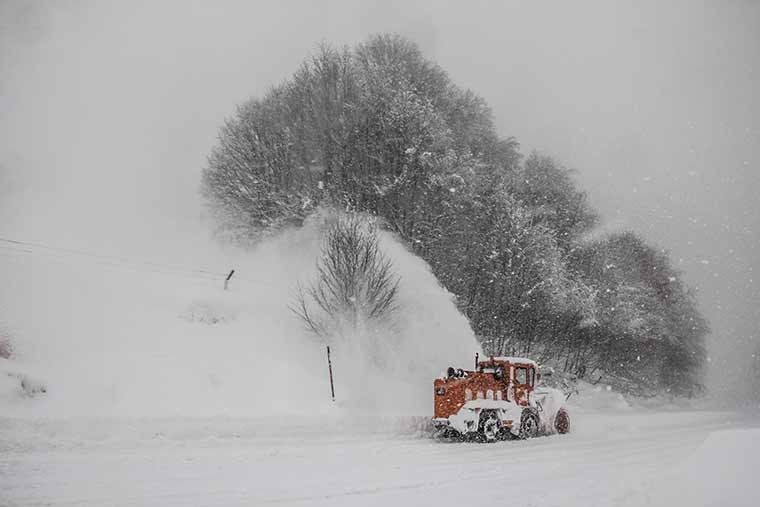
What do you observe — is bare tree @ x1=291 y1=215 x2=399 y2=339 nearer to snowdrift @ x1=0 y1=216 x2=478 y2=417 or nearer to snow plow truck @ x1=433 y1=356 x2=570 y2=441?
snowdrift @ x1=0 y1=216 x2=478 y2=417

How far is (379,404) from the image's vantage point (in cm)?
1691

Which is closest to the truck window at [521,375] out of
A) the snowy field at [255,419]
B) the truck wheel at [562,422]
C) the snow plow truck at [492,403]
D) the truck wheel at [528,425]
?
the snow plow truck at [492,403]

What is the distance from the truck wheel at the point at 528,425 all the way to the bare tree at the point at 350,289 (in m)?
5.80

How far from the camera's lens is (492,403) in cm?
1424

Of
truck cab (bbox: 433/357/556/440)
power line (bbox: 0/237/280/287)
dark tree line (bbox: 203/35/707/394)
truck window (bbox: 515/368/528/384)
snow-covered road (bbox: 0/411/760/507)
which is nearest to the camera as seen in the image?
snow-covered road (bbox: 0/411/760/507)

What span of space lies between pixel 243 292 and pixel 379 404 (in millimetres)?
7535

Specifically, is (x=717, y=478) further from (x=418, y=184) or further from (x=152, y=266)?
(x=152, y=266)

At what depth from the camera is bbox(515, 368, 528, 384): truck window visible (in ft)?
50.8

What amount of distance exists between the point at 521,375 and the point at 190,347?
383 inches

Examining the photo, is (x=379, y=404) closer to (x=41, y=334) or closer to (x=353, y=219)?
(x=353, y=219)

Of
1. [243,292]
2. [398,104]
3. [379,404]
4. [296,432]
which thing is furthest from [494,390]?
[398,104]

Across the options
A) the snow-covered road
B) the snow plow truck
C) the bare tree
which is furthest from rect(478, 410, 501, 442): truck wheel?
the bare tree

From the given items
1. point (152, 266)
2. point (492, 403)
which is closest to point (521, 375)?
point (492, 403)

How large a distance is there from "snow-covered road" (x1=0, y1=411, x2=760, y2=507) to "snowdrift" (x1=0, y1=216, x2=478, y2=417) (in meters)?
0.82
